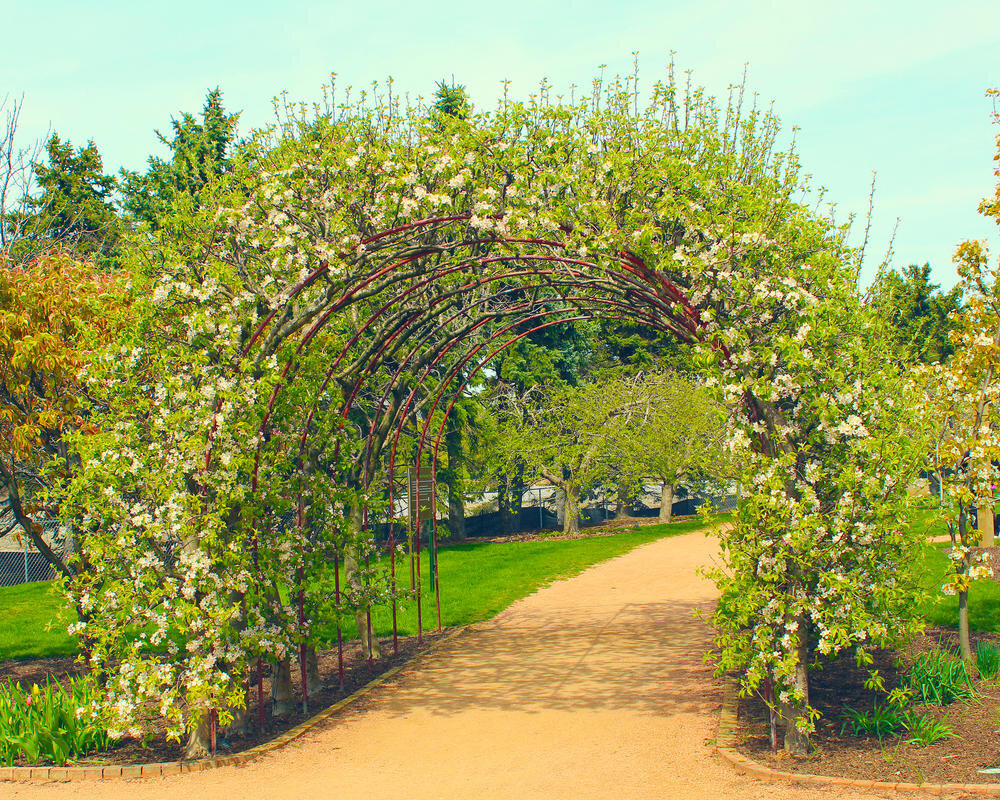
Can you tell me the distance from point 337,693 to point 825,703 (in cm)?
443

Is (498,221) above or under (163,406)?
above

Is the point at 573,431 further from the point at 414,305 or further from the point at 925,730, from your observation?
the point at 925,730

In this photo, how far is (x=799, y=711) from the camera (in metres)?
6.04

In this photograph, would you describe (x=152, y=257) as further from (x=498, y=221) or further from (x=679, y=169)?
(x=679, y=169)

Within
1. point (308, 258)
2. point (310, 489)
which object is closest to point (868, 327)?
point (308, 258)

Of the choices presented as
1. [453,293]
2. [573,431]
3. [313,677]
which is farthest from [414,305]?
[573,431]

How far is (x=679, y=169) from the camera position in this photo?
661 cm

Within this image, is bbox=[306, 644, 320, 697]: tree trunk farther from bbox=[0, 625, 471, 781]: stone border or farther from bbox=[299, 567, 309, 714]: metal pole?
bbox=[0, 625, 471, 781]: stone border

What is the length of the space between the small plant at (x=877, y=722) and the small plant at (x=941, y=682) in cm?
31

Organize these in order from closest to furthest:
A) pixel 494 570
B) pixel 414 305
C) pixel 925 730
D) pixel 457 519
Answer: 1. pixel 925 730
2. pixel 414 305
3. pixel 494 570
4. pixel 457 519

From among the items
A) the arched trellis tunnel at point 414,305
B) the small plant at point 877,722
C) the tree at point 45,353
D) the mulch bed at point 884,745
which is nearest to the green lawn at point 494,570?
the arched trellis tunnel at point 414,305

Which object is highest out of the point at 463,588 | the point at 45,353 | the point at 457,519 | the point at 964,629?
the point at 45,353

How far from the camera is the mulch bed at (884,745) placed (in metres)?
5.46

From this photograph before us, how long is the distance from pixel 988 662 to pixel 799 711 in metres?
2.03
